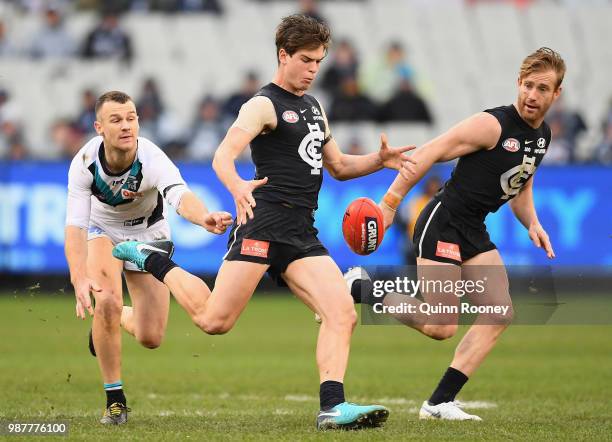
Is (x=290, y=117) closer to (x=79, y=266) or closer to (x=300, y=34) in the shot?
(x=300, y=34)

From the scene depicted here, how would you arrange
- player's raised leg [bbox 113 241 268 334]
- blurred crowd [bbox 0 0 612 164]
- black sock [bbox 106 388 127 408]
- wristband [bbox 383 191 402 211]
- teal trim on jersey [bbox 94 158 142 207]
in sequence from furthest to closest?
blurred crowd [bbox 0 0 612 164] → wristband [bbox 383 191 402 211] → black sock [bbox 106 388 127 408] → teal trim on jersey [bbox 94 158 142 207] → player's raised leg [bbox 113 241 268 334]

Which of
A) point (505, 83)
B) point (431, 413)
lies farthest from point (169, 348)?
point (505, 83)

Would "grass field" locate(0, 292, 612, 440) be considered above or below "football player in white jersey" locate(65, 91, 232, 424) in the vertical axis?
below

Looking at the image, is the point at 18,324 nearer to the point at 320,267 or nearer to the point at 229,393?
the point at 229,393

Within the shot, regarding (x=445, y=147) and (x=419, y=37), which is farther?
(x=419, y=37)

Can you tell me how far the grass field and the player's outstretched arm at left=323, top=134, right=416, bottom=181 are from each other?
1775 millimetres

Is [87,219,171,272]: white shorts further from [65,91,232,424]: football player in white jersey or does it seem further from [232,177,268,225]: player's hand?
[232,177,268,225]: player's hand

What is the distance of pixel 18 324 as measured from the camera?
16234 mm

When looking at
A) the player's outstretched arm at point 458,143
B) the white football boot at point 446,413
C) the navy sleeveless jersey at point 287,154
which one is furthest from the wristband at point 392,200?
the white football boot at point 446,413

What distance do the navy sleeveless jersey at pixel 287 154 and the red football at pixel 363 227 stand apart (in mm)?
529

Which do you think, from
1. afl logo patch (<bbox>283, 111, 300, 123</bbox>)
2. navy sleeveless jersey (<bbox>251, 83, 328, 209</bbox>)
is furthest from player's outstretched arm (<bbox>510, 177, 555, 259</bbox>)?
afl logo patch (<bbox>283, 111, 300, 123</bbox>)

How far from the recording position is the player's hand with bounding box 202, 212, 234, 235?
7.11 metres

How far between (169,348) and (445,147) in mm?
6598

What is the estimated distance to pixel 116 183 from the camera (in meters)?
8.09
